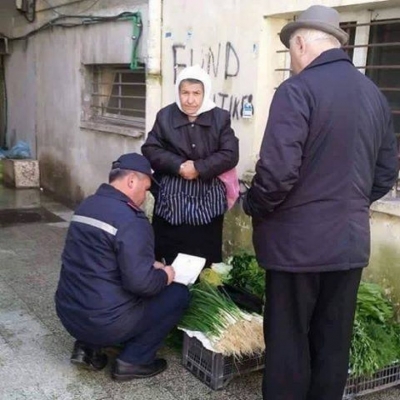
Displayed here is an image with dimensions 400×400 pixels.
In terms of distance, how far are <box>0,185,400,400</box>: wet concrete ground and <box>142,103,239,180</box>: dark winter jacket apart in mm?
1238

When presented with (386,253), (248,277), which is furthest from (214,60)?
(386,253)

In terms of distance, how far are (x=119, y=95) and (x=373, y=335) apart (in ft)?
16.5

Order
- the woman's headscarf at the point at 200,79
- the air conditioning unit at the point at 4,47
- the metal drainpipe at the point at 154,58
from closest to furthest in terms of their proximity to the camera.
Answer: the woman's headscarf at the point at 200,79, the metal drainpipe at the point at 154,58, the air conditioning unit at the point at 4,47

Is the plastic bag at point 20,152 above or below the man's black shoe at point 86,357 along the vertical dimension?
above

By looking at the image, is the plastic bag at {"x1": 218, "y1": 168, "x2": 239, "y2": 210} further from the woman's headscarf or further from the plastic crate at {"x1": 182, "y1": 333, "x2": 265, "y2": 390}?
the plastic crate at {"x1": 182, "y1": 333, "x2": 265, "y2": 390}

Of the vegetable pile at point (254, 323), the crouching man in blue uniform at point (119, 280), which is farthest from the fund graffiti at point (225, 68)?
the crouching man in blue uniform at point (119, 280)

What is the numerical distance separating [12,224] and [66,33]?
110 inches

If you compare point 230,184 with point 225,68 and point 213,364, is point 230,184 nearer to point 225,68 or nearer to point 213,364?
point 213,364

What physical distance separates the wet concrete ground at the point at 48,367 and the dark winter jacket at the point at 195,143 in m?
1.24

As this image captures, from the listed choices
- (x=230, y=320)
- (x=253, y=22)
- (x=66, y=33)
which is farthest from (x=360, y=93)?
(x=66, y=33)

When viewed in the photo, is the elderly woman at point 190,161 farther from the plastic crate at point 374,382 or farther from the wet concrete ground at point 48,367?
the plastic crate at point 374,382

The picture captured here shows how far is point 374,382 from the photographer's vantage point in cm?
315

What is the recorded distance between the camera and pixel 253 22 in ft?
15.0

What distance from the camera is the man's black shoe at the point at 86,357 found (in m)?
3.27
